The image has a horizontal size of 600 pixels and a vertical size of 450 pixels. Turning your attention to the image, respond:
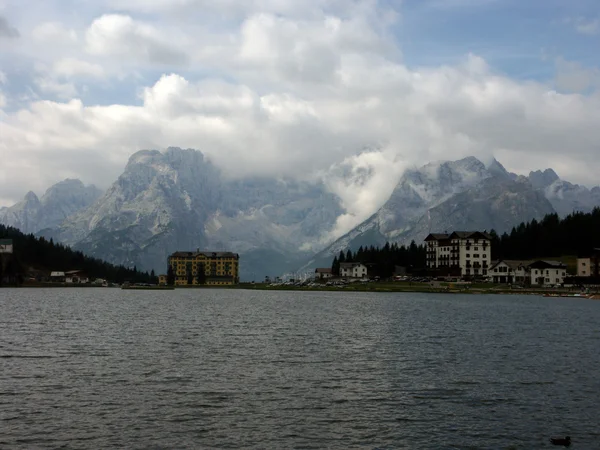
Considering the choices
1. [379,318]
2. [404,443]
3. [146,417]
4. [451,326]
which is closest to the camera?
[404,443]

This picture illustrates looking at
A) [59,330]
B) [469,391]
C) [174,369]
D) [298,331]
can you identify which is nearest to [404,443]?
[469,391]

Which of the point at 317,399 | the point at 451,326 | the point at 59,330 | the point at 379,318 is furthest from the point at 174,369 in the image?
the point at 379,318

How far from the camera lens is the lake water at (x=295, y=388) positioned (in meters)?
39.5

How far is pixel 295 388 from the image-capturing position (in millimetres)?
52531

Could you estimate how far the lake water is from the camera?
39.5 m

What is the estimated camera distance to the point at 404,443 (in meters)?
38.1

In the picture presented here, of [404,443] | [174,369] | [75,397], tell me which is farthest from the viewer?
[174,369]

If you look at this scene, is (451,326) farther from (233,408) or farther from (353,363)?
(233,408)

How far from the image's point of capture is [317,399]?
1919 inches

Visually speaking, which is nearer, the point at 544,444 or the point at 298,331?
the point at 544,444

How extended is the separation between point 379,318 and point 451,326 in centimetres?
1827

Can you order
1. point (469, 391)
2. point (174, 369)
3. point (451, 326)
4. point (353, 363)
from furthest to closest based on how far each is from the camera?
1. point (451, 326)
2. point (353, 363)
3. point (174, 369)
4. point (469, 391)

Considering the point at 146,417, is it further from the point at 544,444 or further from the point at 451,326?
the point at 451,326

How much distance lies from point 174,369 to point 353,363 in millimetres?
16873
